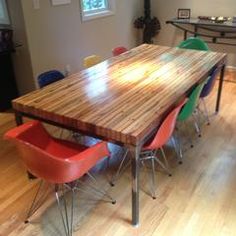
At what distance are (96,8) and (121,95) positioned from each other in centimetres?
277

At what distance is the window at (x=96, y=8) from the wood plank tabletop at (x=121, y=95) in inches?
58.4

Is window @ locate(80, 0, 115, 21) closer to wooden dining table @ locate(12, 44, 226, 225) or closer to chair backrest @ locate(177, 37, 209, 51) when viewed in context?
chair backrest @ locate(177, 37, 209, 51)

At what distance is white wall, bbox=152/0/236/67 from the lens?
442 cm

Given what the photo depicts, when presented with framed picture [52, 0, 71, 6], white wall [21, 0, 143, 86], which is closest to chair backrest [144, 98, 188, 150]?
white wall [21, 0, 143, 86]

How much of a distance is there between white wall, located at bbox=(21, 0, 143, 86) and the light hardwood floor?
1.36m

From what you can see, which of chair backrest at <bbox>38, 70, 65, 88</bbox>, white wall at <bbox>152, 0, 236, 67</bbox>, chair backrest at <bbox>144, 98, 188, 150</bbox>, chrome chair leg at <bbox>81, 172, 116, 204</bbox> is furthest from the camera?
white wall at <bbox>152, 0, 236, 67</bbox>

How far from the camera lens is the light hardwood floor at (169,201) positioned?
1923mm

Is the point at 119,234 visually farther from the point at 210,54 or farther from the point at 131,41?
the point at 131,41

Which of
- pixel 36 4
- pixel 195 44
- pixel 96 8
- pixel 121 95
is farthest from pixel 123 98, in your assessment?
pixel 96 8

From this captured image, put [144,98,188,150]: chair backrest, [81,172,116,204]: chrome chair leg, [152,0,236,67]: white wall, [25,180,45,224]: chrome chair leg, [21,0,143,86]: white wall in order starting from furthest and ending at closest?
[152,0,236,67]: white wall
[21,0,143,86]: white wall
[81,172,116,204]: chrome chair leg
[25,180,45,224]: chrome chair leg
[144,98,188,150]: chair backrest

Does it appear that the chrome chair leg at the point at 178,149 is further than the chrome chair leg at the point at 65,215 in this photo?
Yes

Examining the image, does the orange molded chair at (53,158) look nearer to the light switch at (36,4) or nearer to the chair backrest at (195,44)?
the light switch at (36,4)

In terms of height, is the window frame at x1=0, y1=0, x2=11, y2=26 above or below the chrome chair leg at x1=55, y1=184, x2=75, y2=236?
above

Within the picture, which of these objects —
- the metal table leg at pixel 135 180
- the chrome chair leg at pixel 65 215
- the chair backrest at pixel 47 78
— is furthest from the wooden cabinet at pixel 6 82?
the metal table leg at pixel 135 180
